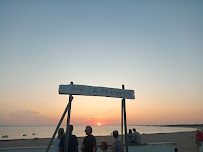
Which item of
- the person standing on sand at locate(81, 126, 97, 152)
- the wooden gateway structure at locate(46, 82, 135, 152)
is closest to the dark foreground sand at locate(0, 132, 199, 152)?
the wooden gateway structure at locate(46, 82, 135, 152)

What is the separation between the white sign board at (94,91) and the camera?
550 centimetres

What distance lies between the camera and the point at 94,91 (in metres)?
5.94

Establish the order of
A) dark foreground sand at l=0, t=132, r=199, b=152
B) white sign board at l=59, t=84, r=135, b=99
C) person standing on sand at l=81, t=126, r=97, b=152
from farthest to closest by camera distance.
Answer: dark foreground sand at l=0, t=132, r=199, b=152, white sign board at l=59, t=84, r=135, b=99, person standing on sand at l=81, t=126, r=97, b=152

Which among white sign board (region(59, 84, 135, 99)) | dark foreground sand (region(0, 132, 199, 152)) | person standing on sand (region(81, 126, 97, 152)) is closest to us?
person standing on sand (region(81, 126, 97, 152))

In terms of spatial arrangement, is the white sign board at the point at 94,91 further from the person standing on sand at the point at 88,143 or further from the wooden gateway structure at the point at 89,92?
the person standing on sand at the point at 88,143

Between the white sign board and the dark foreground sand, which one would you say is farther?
the dark foreground sand

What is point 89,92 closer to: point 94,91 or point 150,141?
point 94,91

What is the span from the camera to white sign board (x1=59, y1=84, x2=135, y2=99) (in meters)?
5.50

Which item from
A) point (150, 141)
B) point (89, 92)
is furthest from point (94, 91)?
point (150, 141)

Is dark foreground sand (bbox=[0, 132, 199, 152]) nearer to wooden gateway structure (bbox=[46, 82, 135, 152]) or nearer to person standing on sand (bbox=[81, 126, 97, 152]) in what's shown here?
wooden gateway structure (bbox=[46, 82, 135, 152])

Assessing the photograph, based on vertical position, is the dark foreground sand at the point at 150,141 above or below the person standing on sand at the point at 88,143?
below

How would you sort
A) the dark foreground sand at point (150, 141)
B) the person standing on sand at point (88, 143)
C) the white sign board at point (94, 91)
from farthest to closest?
the dark foreground sand at point (150, 141), the white sign board at point (94, 91), the person standing on sand at point (88, 143)

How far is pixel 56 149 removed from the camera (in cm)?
581

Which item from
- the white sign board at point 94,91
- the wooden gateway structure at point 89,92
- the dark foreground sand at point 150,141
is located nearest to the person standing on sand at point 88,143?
the wooden gateway structure at point 89,92
